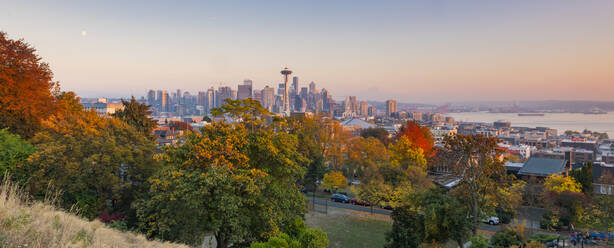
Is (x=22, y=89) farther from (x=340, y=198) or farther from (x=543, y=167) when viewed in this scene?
(x=543, y=167)

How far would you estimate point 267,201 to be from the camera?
11656 mm

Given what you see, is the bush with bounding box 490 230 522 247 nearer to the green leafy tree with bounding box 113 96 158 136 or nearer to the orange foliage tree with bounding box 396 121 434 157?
the orange foliage tree with bounding box 396 121 434 157

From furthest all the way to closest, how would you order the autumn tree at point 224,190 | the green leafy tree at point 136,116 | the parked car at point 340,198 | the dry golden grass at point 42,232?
the green leafy tree at point 136,116 < the parked car at point 340,198 < the autumn tree at point 224,190 < the dry golden grass at point 42,232

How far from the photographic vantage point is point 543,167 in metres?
27.7

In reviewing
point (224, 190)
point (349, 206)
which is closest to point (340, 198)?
point (349, 206)

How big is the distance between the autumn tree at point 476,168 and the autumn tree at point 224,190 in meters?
8.11

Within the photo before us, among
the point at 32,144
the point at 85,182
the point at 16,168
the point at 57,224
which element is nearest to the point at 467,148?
the point at 57,224

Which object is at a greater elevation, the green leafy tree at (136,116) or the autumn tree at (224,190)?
the green leafy tree at (136,116)

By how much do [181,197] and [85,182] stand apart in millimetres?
5522

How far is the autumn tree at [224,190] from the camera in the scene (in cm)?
1052

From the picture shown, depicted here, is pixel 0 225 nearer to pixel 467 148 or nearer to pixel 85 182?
pixel 85 182

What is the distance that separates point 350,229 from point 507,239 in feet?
25.4

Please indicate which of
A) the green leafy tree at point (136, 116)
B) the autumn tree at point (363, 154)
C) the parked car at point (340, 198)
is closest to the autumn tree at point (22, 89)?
the green leafy tree at point (136, 116)

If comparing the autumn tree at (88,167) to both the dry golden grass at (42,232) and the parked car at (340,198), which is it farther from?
the parked car at (340,198)
